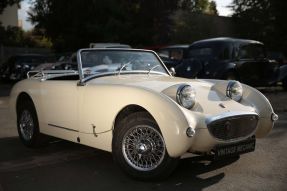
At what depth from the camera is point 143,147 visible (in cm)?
544

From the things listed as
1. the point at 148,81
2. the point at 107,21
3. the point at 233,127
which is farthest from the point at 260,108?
the point at 107,21

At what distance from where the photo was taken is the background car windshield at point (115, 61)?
22.0 ft

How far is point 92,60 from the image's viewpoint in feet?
22.3

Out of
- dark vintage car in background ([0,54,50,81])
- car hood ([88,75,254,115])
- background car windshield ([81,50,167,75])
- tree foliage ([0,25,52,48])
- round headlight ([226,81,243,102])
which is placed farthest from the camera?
tree foliage ([0,25,52,48])

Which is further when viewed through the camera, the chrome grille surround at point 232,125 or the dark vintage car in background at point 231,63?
the dark vintage car in background at point 231,63

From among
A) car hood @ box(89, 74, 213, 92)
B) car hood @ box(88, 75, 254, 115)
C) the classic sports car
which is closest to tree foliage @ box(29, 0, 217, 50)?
the classic sports car

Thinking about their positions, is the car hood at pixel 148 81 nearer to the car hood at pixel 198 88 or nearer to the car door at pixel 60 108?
the car hood at pixel 198 88

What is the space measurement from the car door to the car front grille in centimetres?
191

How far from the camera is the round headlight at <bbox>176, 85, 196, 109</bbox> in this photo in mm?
5312

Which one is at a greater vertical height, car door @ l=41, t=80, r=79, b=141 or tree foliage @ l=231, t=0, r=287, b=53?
tree foliage @ l=231, t=0, r=287, b=53

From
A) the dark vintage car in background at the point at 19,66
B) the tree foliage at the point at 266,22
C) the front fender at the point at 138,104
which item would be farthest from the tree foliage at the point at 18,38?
the front fender at the point at 138,104

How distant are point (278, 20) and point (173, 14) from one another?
7.72 meters

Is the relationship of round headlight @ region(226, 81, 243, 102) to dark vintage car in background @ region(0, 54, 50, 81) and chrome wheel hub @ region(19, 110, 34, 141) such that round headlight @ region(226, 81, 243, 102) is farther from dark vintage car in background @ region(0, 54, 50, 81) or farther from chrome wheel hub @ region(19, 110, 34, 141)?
dark vintage car in background @ region(0, 54, 50, 81)

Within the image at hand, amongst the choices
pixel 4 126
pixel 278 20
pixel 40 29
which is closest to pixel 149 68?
pixel 4 126
